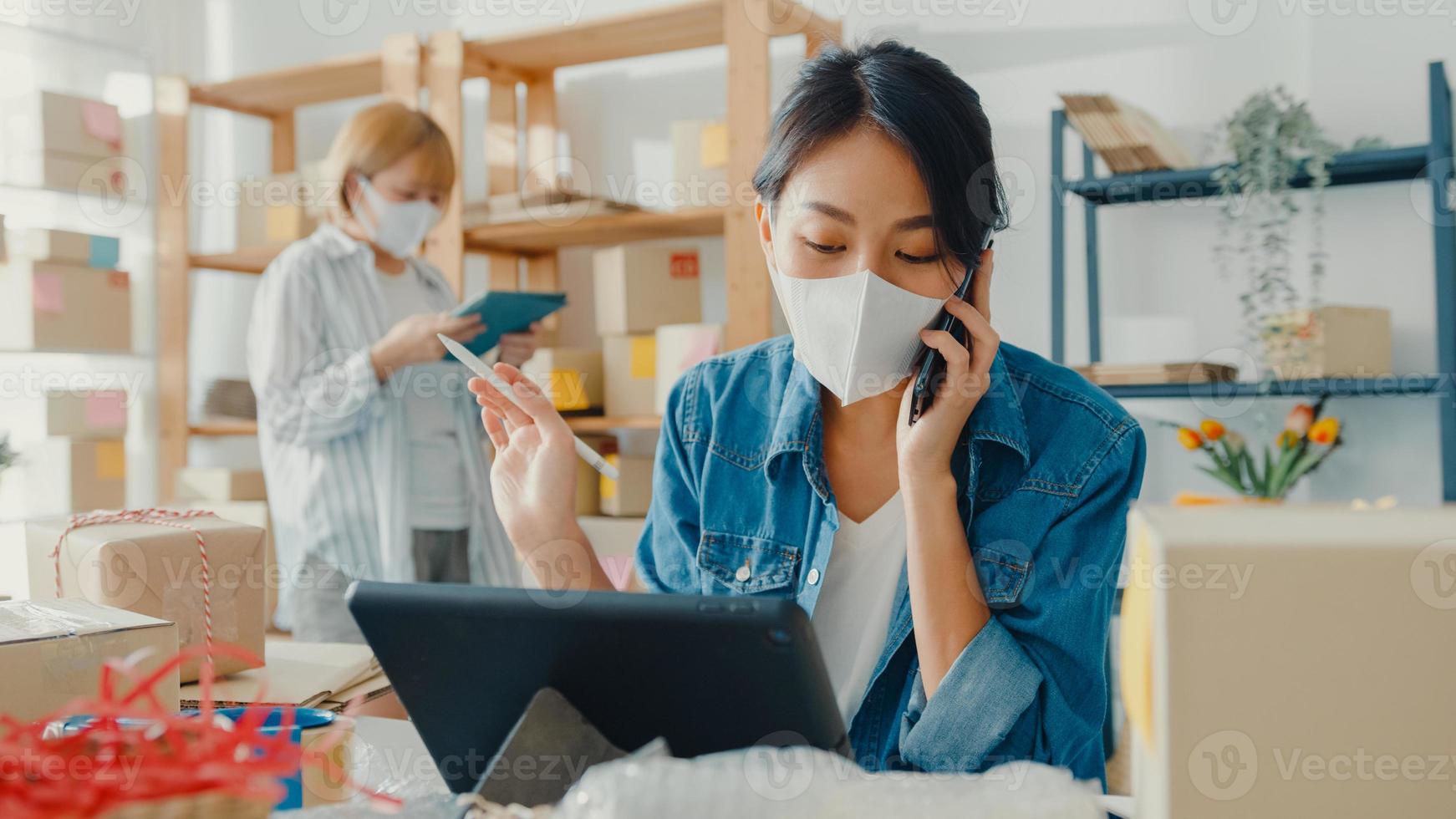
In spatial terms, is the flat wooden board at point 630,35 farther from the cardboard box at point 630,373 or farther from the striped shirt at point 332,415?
the striped shirt at point 332,415

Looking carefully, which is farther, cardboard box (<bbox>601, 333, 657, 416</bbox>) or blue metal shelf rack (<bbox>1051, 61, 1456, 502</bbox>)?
cardboard box (<bbox>601, 333, 657, 416</bbox>)

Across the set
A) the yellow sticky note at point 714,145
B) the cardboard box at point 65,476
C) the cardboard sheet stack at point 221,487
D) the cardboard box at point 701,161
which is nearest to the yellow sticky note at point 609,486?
the cardboard box at point 701,161

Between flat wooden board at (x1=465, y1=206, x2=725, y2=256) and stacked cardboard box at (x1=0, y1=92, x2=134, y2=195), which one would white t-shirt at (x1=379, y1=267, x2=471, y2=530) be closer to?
flat wooden board at (x1=465, y1=206, x2=725, y2=256)

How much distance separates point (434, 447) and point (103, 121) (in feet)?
5.11

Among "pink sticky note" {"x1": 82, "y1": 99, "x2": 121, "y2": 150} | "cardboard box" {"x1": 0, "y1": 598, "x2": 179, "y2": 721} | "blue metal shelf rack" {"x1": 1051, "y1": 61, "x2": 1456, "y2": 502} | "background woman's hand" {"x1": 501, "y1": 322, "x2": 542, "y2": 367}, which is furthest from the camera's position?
"pink sticky note" {"x1": 82, "y1": 99, "x2": 121, "y2": 150}

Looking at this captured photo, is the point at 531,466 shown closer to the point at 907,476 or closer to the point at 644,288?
the point at 907,476

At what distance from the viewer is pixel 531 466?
3.58ft

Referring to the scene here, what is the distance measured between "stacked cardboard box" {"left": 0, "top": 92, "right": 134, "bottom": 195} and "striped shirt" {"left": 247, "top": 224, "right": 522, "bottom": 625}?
1.08 m

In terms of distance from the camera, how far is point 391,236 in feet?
7.75

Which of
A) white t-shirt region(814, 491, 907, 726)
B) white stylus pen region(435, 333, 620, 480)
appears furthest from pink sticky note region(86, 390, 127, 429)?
white t-shirt region(814, 491, 907, 726)

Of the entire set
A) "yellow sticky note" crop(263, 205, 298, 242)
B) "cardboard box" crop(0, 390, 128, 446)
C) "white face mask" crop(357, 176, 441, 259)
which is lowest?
"cardboard box" crop(0, 390, 128, 446)

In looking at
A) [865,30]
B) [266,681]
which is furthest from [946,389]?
[865,30]

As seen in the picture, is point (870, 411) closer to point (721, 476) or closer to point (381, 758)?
point (721, 476)

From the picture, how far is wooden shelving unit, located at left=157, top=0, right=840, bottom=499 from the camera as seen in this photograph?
2.63 meters
